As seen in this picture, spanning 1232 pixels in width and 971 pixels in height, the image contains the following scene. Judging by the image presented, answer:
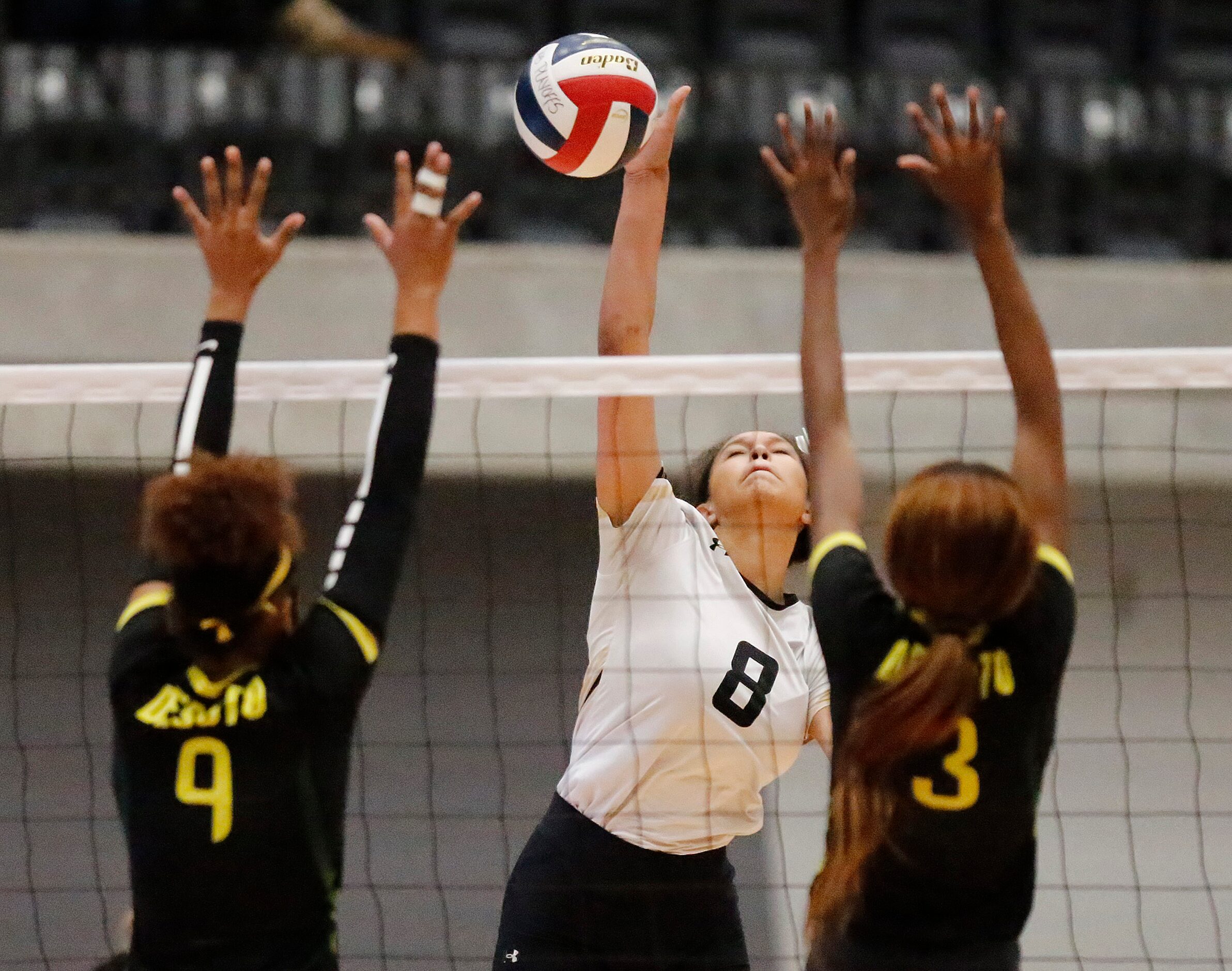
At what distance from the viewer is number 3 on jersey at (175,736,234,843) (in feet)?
→ 6.09

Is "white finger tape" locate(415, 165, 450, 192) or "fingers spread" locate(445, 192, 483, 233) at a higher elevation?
"white finger tape" locate(415, 165, 450, 192)

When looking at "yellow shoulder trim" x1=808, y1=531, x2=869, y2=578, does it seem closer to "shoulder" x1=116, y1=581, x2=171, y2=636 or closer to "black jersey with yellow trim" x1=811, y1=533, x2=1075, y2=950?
"black jersey with yellow trim" x1=811, y1=533, x2=1075, y2=950

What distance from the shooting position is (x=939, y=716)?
1829mm

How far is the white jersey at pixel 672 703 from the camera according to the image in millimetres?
2693

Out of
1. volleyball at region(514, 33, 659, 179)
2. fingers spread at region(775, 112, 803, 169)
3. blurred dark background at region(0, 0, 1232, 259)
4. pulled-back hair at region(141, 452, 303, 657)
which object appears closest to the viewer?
pulled-back hair at region(141, 452, 303, 657)

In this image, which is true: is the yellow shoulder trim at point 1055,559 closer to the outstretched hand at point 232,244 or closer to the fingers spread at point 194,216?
the outstretched hand at point 232,244

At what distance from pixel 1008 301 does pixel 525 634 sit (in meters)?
4.47

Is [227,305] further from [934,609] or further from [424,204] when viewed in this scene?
[934,609]

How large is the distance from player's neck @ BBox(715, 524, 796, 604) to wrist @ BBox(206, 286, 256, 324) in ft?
3.77

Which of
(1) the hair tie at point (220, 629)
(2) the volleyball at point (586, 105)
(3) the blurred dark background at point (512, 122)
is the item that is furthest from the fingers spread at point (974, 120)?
(3) the blurred dark background at point (512, 122)

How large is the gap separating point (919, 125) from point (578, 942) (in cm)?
155

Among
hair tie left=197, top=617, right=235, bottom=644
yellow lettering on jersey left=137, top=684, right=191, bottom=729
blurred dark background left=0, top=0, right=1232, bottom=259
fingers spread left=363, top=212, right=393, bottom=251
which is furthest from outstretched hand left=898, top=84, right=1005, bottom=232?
blurred dark background left=0, top=0, right=1232, bottom=259

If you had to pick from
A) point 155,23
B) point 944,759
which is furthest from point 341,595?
point 155,23

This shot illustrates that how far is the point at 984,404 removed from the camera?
7.26 metres
